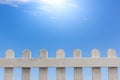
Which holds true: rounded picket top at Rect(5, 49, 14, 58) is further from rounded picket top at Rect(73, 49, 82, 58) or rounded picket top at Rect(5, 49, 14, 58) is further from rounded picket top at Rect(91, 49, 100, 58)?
rounded picket top at Rect(91, 49, 100, 58)

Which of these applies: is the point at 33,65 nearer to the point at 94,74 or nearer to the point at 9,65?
the point at 9,65

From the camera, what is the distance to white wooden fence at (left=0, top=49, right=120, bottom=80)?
741 centimetres

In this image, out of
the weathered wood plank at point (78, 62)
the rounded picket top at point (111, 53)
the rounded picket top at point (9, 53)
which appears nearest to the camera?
the weathered wood plank at point (78, 62)

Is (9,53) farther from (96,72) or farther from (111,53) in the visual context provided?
(111,53)

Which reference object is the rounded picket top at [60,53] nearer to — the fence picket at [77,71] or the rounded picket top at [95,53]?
the fence picket at [77,71]

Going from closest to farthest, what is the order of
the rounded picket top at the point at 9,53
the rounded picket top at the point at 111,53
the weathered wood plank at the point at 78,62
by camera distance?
the weathered wood plank at the point at 78,62 → the rounded picket top at the point at 111,53 → the rounded picket top at the point at 9,53

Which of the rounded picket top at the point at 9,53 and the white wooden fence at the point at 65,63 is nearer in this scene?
the white wooden fence at the point at 65,63

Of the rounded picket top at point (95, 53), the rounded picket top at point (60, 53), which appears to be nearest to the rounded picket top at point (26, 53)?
the rounded picket top at point (60, 53)

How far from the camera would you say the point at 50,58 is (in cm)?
745

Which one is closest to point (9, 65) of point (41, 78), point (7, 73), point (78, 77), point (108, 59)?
point (7, 73)

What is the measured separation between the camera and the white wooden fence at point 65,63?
292 inches

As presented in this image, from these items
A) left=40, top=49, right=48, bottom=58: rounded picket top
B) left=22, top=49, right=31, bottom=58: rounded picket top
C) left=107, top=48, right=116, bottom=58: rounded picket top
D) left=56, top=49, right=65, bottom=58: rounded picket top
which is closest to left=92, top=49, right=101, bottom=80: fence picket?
left=107, top=48, right=116, bottom=58: rounded picket top

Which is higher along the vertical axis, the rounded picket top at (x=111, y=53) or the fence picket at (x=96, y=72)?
the rounded picket top at (x=111, y=53)

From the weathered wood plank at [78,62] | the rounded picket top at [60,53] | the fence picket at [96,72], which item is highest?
the rounded picket top at [60,53]
